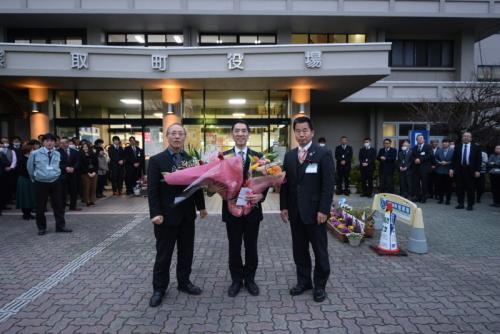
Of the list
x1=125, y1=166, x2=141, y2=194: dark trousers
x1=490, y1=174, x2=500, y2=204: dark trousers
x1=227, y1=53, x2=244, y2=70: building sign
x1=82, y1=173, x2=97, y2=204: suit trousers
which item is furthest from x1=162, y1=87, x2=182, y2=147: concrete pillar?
x1=490, y1=174, x2=500, y2=204: dark trousers

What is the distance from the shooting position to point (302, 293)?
3.92 meters

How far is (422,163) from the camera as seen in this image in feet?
34.4

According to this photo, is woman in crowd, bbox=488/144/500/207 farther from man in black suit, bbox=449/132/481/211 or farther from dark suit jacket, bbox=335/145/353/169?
dark suit jacket, bbox=335/145/353/169

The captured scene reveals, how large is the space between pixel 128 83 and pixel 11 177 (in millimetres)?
5227

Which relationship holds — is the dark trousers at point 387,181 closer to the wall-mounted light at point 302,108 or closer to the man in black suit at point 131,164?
the wall-mounted light at point 302,108

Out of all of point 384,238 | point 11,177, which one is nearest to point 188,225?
point 384,238

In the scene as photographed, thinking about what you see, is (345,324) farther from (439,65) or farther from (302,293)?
(439,65)

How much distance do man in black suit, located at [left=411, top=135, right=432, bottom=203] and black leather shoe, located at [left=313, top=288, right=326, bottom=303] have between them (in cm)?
818

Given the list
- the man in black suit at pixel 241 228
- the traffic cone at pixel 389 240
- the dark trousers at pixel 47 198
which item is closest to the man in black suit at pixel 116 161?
the dark trousers at pixel 47 198

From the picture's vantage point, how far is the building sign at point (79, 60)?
1115 cm

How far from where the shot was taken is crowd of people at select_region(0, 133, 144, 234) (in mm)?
6465

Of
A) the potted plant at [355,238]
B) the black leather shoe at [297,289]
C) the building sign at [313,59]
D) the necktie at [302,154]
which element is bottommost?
the black leather shoe at [297,289]

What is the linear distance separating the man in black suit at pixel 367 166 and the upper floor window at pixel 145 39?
37.3 feet

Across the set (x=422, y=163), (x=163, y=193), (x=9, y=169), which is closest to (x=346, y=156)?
(x=422, y=163)
